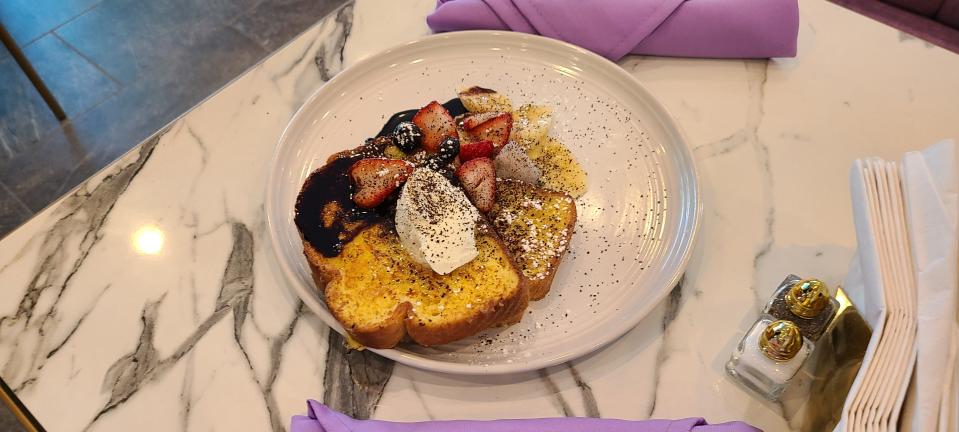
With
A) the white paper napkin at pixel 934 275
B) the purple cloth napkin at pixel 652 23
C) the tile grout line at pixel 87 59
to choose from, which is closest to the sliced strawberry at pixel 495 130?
the purple cloth napkin at pixel 652 23

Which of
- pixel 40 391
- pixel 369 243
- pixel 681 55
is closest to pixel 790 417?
pixel 369 243

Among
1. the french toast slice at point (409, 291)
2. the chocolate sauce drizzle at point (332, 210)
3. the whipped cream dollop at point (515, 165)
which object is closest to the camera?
the french toast slice at point (409, 291)

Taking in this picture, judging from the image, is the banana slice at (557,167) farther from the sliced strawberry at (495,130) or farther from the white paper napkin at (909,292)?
the white paper napkin at (909,292)

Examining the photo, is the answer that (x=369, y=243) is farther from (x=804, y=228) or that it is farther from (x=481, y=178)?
(x=804, y=228)

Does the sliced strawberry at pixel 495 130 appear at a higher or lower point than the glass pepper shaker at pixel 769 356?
higher

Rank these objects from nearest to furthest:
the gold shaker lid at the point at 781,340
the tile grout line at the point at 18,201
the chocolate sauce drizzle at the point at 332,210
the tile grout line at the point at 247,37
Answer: the gold shaker lid at the point at 781,340, the chocolate sauce drizzle at the point at 332,210, the tile grout line at the point at 18,201, the tile grout line at the point at 247,37

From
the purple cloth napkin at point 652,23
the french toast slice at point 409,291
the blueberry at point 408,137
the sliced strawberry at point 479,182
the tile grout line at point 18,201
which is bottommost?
the french toast slice at point 409,291

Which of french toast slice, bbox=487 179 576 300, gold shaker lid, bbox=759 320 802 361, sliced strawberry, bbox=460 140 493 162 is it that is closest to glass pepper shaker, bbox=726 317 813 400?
gold shaker lid, bbox=759 320 802 361

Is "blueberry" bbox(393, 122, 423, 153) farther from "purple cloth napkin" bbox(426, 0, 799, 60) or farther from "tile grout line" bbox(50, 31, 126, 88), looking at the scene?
"tile grout line" bbox(50, 31, 126, 88)

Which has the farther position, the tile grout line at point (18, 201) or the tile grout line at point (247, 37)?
the tile grout line at point (247, 37)
